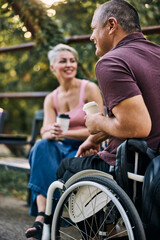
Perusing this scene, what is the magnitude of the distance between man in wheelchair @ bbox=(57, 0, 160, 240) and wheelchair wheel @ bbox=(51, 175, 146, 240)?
129 mm

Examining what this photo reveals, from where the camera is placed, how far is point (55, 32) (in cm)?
407

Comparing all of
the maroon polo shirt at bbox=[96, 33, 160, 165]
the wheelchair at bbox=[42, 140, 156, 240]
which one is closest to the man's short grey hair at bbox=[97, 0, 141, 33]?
the maroon polo shirt at bbox=[96, 33, 160, 165]

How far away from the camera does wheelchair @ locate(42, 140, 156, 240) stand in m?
1.39

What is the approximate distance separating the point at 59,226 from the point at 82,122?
1258 millimetres

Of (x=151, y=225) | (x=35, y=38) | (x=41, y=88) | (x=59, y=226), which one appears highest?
(x=35, y=38)

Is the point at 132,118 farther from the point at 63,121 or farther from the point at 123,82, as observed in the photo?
the point at 63,121

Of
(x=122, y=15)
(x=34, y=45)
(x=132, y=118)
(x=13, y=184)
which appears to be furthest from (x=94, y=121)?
(x=13, y=184)

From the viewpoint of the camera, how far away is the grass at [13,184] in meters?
4.14

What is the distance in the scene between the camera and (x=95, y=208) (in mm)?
1659

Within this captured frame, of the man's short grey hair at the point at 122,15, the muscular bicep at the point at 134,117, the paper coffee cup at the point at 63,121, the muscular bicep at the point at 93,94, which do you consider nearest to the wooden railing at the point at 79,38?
the muscular bicep at the point at 93,94

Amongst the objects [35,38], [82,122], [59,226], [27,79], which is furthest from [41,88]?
[59,226]

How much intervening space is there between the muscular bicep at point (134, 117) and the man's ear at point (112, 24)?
0.46 metres

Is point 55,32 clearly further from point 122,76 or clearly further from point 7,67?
point 7,67

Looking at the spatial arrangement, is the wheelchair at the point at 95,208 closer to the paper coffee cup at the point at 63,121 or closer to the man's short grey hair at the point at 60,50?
the paper coffee cup at the point at 63,121
